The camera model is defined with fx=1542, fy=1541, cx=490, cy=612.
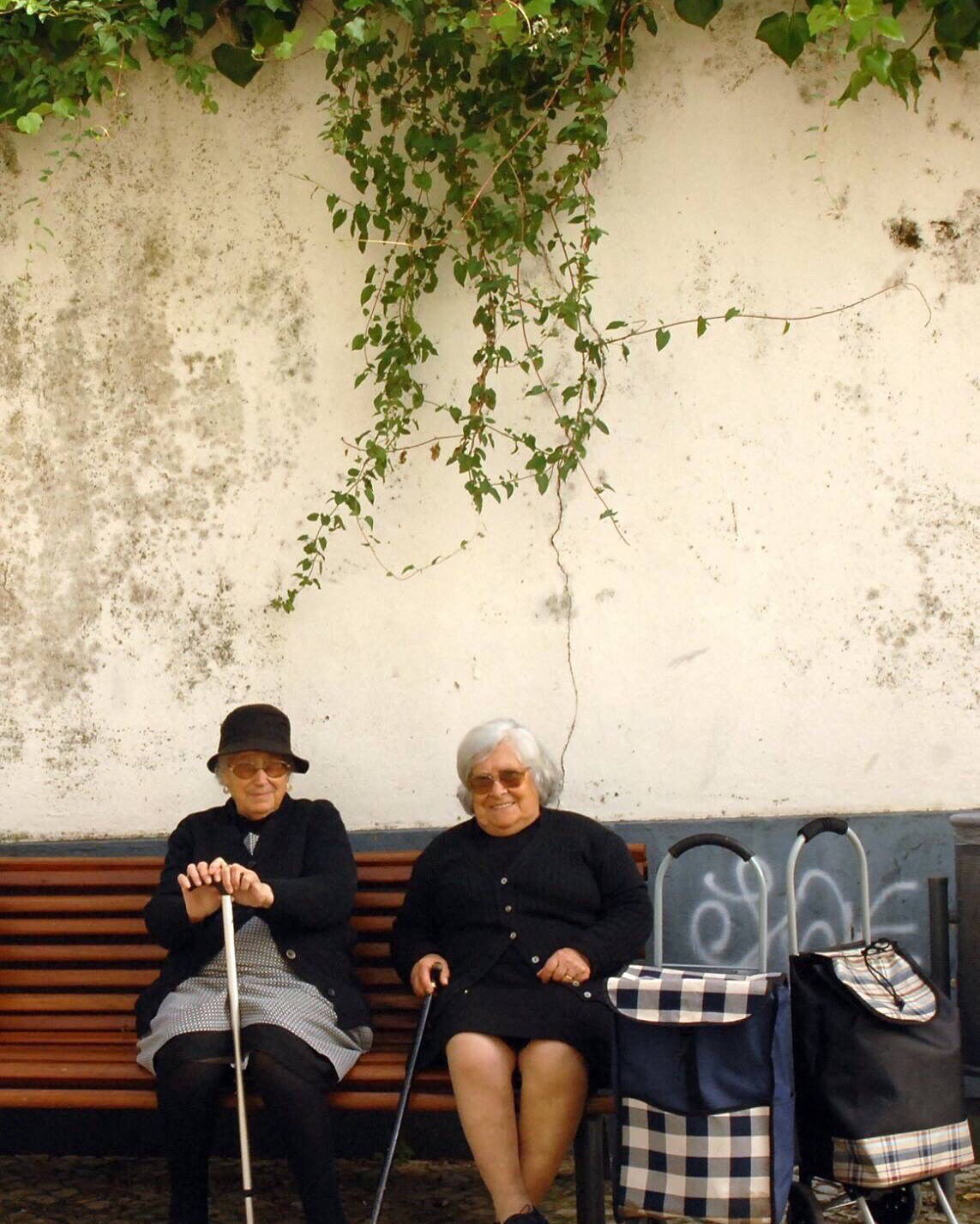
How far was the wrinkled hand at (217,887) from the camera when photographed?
4035 millimetres

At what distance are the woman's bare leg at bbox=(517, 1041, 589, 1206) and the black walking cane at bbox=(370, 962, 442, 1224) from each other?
29 cm

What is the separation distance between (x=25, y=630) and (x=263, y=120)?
184cm

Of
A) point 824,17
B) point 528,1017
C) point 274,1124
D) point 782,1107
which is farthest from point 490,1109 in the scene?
point 824,17

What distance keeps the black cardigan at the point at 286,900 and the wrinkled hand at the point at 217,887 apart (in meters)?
0.04

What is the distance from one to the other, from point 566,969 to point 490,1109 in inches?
16.3

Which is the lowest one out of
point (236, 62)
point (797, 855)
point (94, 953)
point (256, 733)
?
point (94, 953)

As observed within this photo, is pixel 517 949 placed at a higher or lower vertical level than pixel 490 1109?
higher

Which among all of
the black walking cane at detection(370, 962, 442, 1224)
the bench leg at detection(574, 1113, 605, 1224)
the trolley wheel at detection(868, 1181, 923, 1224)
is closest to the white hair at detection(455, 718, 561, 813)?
the black walking cane at detection(370, 962, 442, 1224)

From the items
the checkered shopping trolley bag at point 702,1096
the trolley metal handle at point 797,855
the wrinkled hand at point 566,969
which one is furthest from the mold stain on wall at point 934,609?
the checkered shopping trolley bag at point 702,1096

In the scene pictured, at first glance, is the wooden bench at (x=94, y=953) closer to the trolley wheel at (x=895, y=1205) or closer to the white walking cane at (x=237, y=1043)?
the white walking cane at (x=237, y=1043)

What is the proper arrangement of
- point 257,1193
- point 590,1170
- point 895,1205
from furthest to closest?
point 257,1193 < point 895,1205 < point 590,1170

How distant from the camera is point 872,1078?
355 centimetres

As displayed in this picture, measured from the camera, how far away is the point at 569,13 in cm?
462

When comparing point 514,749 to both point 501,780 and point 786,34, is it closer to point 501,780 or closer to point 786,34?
point 501,780
